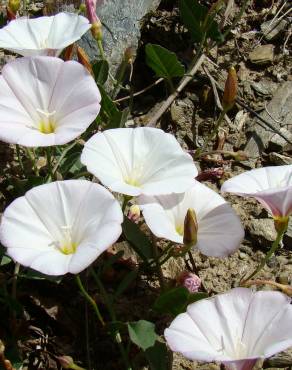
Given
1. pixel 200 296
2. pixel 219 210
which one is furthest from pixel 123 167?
pixel 200 296

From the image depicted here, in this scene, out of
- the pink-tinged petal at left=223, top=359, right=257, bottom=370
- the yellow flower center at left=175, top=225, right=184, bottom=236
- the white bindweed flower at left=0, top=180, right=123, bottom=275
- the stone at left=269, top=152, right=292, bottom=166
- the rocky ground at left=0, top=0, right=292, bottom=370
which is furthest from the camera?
the stone at left=269, top=152, right=292, bottom=166

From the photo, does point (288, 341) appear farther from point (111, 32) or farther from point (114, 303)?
point (111, 32)

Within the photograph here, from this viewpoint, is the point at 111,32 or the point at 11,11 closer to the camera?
the point at 11,11

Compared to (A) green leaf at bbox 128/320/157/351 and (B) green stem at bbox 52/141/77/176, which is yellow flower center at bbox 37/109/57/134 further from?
(A) green leaf at bbox 128/320/157/351

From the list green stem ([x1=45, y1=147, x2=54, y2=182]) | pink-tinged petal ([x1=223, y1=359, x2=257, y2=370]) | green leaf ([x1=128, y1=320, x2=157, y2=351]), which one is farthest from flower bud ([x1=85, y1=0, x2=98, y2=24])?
pink-tinged petal ([x1=223, y1=359, x2=257, y2=370])

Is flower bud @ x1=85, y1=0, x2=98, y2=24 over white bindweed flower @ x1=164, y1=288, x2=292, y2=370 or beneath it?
over

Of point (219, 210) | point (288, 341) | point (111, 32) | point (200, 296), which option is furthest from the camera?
point (111, 32)

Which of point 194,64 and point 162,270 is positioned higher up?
point 194,64
